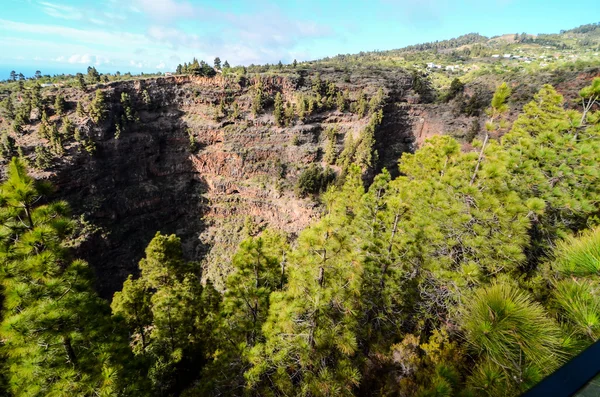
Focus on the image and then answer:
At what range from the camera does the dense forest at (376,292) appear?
431 centimetres

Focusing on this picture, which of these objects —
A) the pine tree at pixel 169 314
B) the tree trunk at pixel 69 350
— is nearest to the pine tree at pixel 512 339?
the tree trunk at pixel 69 350

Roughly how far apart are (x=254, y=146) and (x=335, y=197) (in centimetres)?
3262

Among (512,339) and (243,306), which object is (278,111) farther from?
(512,339)

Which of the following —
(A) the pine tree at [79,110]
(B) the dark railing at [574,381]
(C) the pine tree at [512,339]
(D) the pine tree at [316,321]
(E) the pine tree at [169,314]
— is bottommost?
(E) the pine tree at [169,314]

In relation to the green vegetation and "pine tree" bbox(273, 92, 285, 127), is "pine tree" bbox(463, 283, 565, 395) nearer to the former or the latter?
the green vegetation

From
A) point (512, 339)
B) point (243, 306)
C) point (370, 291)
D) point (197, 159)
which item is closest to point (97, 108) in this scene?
point (197, 159)

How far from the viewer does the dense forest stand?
431cm

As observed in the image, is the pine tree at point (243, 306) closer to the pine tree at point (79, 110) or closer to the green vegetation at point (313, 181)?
the green vegetation at point (313, 181)

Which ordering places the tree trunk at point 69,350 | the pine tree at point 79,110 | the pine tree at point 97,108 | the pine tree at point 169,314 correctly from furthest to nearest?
the pine tree at point 97,108, the pine tree at point 79,110, the pine tree at point 169,314, the tree trunk at point 69,350

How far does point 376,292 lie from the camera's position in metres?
13.4

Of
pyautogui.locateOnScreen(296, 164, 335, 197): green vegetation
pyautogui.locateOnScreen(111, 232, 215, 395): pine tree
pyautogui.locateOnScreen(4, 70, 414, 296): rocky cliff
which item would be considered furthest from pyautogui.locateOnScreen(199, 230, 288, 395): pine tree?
pyautogui.locateOnScreen(296, 164, 335, 197): green vegetation

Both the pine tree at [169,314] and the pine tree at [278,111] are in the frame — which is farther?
the pine tree at [278,111]

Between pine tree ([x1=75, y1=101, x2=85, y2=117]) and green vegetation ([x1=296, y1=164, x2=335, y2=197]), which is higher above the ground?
pine tree ([x1=75, y1=101, x2=85, y2=117])

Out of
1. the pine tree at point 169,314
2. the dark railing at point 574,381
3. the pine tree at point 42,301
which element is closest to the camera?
the dark railing at point 574,381
